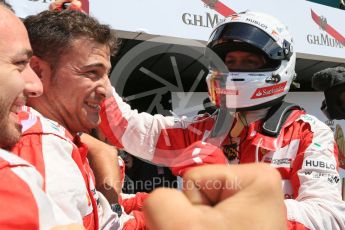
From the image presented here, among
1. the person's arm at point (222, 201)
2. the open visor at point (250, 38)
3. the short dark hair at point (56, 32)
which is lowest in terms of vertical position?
the open visor at point (250, 38)

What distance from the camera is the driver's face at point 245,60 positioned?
188 centimetres

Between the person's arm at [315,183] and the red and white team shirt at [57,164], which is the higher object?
the red and white team shirt at [57,164]

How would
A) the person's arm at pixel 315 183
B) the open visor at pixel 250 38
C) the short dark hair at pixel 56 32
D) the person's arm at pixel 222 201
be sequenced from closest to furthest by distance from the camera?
1. the person's arm at pixel 222 201
2. the person's arm at pixel 315 183
3. the short dark hair at pixel 56 32
4. the open visor at pixel 250 38

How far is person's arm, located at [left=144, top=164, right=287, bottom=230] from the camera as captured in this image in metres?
0.54

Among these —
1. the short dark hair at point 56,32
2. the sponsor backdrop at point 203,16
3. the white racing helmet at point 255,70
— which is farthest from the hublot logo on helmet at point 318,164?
the sponsor backdrop at point 203,16

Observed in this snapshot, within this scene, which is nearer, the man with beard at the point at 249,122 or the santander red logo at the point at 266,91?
the man with beard at the point at 249,122

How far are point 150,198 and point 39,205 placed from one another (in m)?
0.23

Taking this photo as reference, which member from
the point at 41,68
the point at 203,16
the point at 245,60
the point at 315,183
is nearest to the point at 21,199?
the point at 41,68

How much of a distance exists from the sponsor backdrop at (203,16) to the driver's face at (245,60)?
4.09 feet

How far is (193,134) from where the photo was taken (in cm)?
186

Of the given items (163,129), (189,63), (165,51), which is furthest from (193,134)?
(189,63)

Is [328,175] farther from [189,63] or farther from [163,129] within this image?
[189,63]

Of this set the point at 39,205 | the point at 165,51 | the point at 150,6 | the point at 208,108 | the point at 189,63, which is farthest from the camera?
the point at 189,63

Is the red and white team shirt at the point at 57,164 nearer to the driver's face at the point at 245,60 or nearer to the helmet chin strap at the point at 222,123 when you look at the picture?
the helmet chin strap at the point at 222,123
